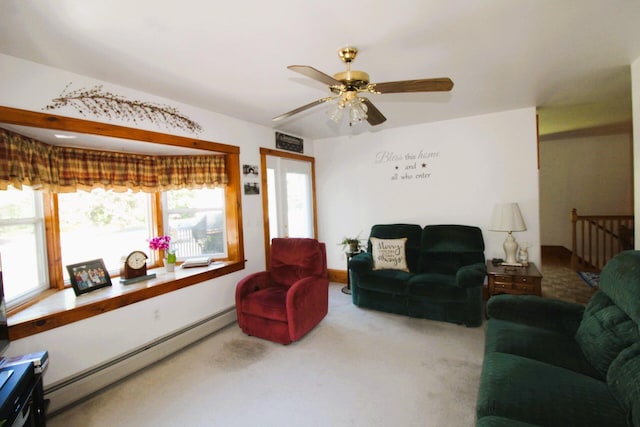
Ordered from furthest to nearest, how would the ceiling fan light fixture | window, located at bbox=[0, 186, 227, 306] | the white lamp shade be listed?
1. the white lamp shade
2. window, located at bbox=[0, 186, 227, 306]
3. the ceiling fan light fixture

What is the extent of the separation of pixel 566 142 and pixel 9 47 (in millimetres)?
8275

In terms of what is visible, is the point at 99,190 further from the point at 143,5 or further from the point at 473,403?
the point at 473,403

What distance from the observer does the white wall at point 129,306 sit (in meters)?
2.04

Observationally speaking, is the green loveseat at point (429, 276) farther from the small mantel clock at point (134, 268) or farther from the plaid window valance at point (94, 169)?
the small mantel clock at point (134, 268)

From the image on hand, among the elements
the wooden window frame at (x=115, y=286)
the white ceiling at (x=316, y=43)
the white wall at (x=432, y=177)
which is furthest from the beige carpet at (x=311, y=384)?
the white ceiling at (x=316, y=43)

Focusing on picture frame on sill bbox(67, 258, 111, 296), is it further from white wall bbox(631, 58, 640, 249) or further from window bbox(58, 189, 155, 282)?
white wall bbox(631, 58, 640, 249)

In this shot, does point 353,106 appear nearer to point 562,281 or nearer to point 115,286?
point 115,286

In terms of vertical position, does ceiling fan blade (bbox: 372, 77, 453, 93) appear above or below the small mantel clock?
A: above

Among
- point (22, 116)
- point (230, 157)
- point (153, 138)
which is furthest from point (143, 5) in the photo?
point (230, 157)

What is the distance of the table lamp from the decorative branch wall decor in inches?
139

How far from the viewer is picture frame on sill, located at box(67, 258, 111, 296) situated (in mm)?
2531

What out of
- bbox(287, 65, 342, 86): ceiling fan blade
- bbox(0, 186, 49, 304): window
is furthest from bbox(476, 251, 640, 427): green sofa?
bbox(0, 186, 49, 304): window

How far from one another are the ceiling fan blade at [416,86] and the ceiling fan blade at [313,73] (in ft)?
0.86

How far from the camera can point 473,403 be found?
2004 millimetres
